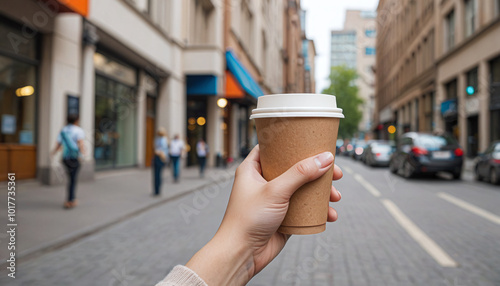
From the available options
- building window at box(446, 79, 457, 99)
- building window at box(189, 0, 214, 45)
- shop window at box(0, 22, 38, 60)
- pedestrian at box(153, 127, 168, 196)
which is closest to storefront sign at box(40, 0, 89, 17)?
shop window at box(0, 22, 38, 60)

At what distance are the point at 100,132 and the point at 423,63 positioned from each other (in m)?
27.8

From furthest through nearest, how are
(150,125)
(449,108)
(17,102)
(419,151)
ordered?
(449,108)
(150,125)
(419,151)
(17,102)

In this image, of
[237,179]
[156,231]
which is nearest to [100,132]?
[156,231]

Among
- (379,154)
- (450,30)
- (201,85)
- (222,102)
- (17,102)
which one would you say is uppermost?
(450,30)

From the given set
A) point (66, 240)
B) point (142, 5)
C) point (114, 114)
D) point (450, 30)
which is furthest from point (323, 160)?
point (450, 30)

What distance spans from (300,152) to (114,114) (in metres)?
13.7

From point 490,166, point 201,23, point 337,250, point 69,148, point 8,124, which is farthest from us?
point 201,23

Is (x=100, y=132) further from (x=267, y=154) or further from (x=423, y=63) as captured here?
(x=423, y=63)

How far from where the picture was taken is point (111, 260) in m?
4.47

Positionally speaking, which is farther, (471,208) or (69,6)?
(69,6)

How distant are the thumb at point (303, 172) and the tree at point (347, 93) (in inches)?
43.9

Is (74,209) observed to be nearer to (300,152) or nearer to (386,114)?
(300,152)

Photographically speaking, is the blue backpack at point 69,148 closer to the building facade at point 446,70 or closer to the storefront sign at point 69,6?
the storefront sign at point 69,6

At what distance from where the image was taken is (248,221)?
1.25 m
